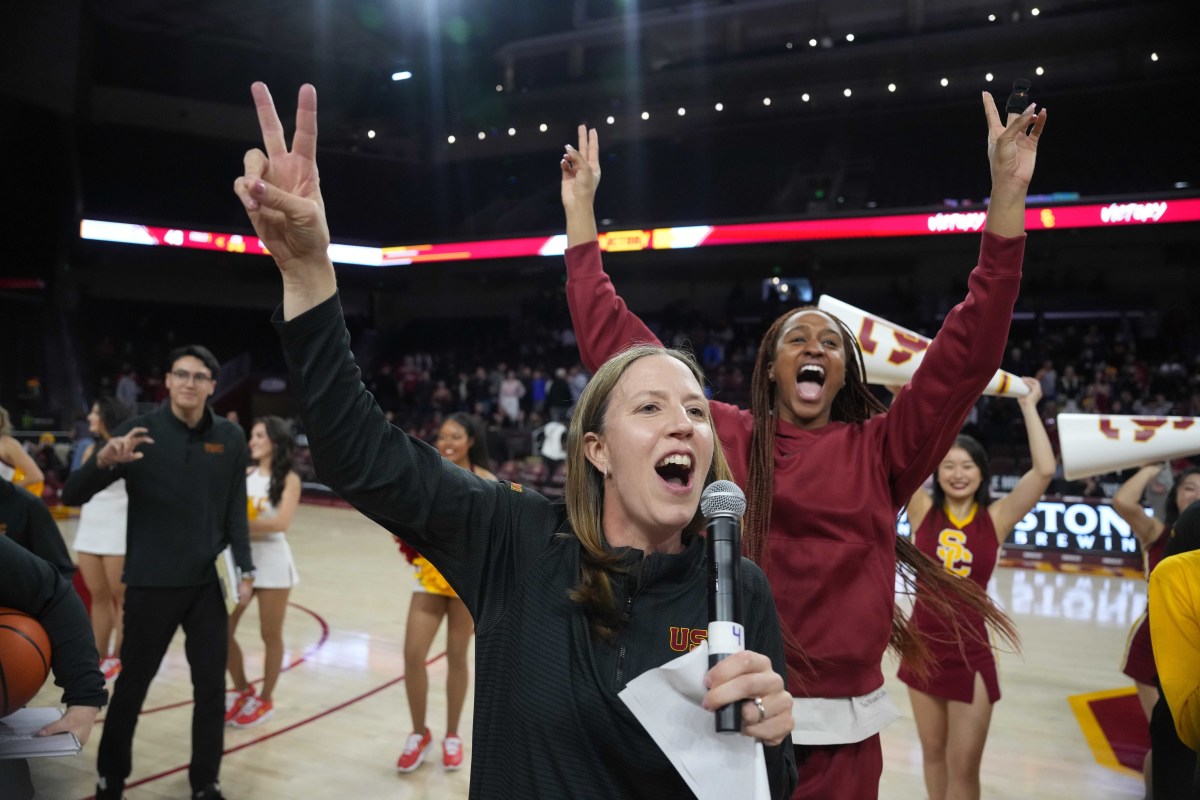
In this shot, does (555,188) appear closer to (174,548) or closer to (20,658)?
(174,548)

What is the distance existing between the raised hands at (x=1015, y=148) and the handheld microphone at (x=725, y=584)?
1043mm

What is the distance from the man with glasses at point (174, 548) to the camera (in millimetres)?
3600

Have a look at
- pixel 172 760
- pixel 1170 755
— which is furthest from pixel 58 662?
pixel 1170 755

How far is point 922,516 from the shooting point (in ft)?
13.9

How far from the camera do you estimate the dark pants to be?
3.58 meters

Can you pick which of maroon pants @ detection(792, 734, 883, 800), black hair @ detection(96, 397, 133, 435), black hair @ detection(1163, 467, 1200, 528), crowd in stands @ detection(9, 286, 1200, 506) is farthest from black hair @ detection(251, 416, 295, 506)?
crowd in stands @ detection(9, 286, 1200, 506)

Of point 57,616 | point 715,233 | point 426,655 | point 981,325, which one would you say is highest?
point 715,233

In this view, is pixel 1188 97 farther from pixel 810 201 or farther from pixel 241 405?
pixel 241 405

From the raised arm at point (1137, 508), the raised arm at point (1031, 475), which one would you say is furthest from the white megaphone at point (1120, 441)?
the raised arm at point (1137, 508)

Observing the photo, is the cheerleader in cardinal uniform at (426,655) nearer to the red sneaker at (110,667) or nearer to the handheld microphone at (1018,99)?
the red sneaker at (110,667)

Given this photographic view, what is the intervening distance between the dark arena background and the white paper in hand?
419 inches

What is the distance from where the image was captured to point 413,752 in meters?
4.44

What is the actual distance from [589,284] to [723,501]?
120cm

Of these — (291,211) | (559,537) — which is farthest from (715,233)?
(291,211)
